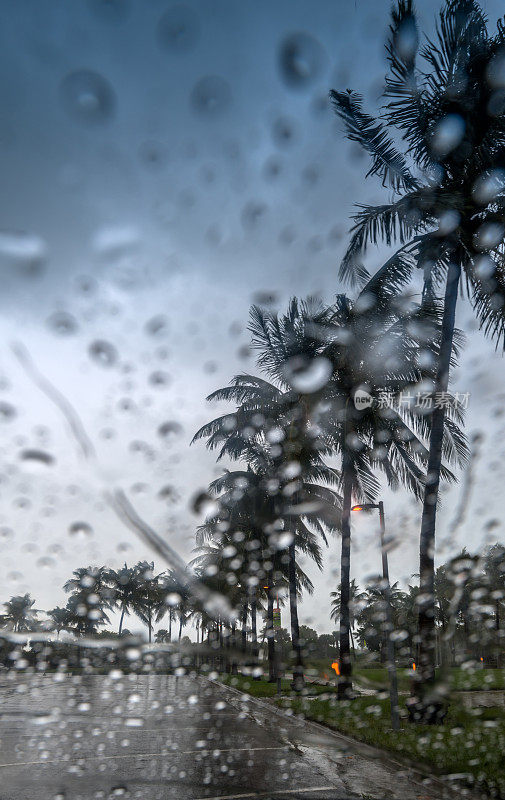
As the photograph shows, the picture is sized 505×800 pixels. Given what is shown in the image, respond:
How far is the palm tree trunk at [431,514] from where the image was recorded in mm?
11195

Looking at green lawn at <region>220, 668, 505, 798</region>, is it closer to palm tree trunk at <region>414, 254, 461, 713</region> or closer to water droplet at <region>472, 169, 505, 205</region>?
palm tree trunk at <region>414, 254, 461, 713</region>

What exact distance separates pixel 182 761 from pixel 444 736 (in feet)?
12.8

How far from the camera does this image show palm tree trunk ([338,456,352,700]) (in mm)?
16927

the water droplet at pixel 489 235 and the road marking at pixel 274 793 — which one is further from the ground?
the water droplet at pixel 489 235

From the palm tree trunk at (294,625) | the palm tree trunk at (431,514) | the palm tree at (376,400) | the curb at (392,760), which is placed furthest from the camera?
the palm tree trunk at (294,625)

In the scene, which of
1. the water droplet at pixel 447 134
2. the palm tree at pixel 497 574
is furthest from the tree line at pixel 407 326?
the palm tree at pixel 497 574

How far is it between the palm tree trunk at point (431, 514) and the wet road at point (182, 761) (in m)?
2.21

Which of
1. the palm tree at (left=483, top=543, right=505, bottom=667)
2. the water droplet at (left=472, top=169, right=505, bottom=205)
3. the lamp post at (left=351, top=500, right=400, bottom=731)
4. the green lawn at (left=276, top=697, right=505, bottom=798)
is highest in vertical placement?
the water droplet at (left=472, top=169, right=505, bottom=205)

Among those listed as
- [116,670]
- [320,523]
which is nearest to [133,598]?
[116,670]

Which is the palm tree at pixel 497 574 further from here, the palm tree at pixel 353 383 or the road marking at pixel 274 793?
the road marking at pixel 274 793

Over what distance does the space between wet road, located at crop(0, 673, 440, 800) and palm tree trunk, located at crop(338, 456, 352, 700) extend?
3.72 m

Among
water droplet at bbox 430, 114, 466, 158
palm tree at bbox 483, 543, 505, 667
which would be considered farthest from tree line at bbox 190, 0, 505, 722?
palm tree at bbox 483, 543, 505, 667

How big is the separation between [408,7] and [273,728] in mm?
13590

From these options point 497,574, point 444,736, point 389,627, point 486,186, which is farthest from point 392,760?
point 497,574
